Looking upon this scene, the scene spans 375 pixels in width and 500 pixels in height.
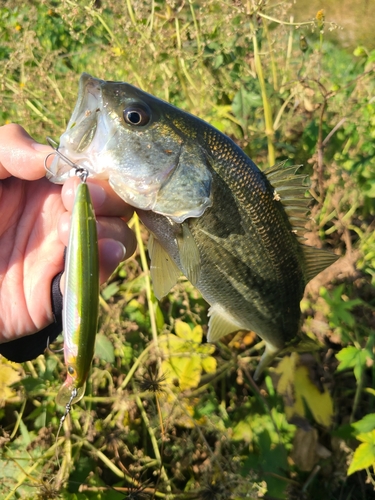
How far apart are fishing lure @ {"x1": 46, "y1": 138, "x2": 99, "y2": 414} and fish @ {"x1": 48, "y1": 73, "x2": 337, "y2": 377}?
1.02 feet

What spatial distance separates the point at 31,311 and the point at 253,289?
90cm

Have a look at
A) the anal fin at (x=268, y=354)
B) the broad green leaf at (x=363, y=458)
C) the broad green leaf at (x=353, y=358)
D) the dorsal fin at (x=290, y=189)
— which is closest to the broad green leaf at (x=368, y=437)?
the broad green leaf at (x=363, y=458)

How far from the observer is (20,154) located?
4.68 feet

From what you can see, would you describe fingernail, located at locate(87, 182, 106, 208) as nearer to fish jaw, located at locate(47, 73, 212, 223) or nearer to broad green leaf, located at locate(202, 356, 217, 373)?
fish jaw, located at locate(47, 73, 212, 223)

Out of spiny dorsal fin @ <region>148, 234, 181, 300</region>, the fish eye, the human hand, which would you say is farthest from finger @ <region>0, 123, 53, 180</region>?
spiny dorsal fin @ <region>148, 234, 181, 300</region>

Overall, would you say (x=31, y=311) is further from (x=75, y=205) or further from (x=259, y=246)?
(x=259, y=246)

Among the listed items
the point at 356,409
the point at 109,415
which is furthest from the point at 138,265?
the point at 356,409

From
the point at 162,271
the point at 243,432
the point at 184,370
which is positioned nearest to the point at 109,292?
the point at 184,370

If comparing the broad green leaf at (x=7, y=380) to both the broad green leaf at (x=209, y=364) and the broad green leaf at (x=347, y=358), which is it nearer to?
the broad green leaf at (x=209, y=364)

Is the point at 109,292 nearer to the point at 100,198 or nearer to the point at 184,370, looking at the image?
the point at 184,370

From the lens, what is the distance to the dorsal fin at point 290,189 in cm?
145

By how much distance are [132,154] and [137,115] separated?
0.12 meters

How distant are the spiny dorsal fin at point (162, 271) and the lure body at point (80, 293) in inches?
19.5

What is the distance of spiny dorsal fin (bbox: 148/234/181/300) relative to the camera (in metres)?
1.50
